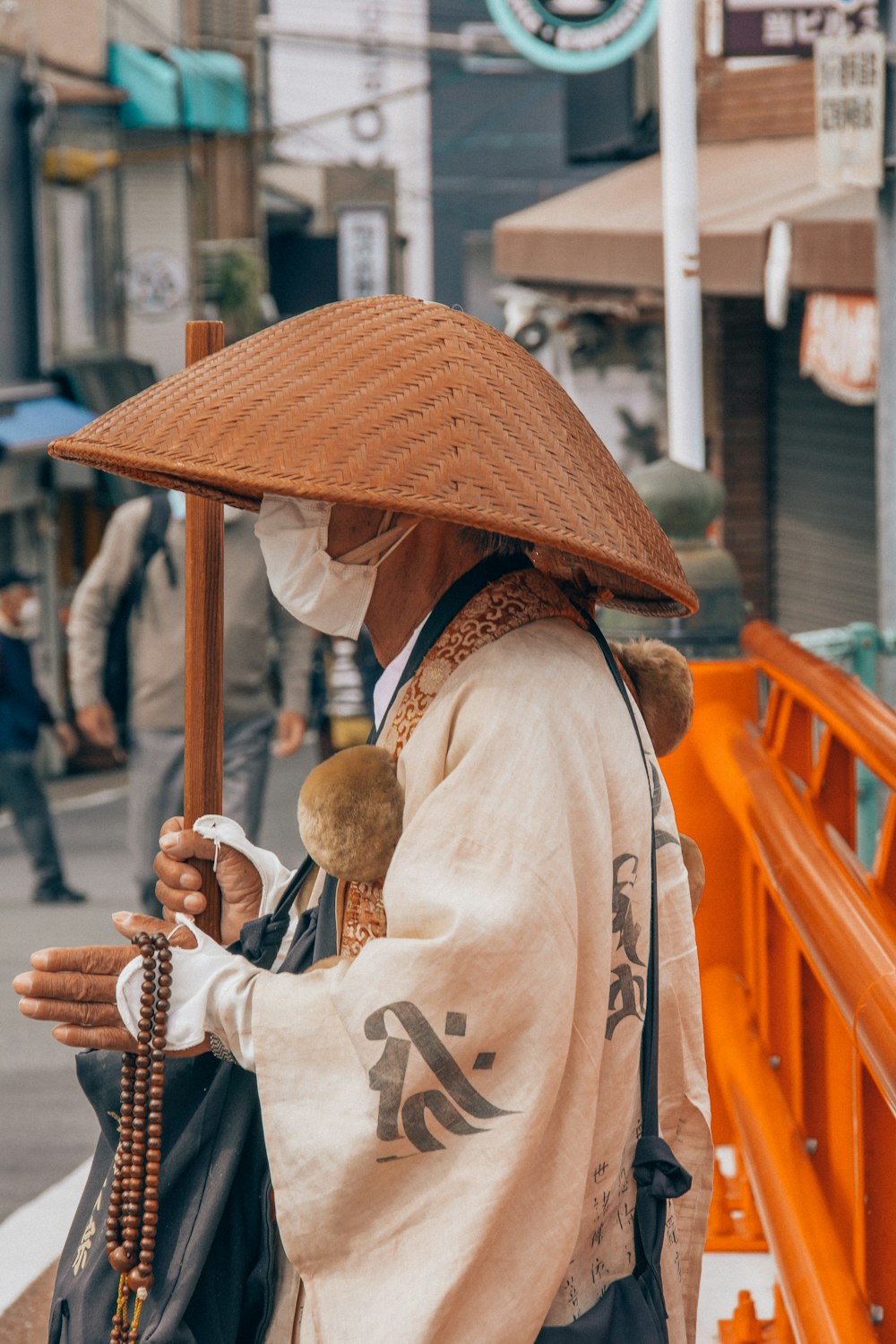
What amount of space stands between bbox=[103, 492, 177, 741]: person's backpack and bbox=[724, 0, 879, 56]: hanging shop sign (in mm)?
3112

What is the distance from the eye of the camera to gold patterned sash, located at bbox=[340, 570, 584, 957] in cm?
198

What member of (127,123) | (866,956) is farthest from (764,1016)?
(127,123)

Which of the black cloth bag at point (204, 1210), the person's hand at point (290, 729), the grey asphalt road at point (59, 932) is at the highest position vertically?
the black cloth bag at point (204, 1210)

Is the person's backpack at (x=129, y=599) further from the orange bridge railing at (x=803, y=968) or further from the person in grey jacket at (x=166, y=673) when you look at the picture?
the orange bridge railing at (x=803, y=968)

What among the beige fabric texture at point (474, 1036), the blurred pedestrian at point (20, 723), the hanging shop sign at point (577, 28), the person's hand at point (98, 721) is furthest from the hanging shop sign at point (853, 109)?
the hanging shop sign at point (577, 28)

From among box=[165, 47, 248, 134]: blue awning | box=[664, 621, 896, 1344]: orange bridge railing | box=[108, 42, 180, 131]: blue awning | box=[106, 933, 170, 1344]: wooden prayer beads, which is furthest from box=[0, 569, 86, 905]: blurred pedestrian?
box=[165, 47, 248, 134]: blue awning

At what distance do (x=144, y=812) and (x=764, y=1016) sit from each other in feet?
11.3

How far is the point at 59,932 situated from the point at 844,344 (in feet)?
15.1

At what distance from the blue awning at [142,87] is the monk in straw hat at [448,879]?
1744cm

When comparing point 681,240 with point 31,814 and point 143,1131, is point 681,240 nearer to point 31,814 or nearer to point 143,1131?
point 143,1131

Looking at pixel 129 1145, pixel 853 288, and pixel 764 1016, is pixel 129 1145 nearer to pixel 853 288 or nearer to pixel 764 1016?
pixel 764 1016

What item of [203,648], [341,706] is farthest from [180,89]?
[203,648]

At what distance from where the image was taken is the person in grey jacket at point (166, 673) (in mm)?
6320

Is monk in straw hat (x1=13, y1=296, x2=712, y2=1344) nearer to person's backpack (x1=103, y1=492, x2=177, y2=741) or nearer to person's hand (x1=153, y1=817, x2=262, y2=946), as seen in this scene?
person's hand (x1=153, y1=817, x2=262, y2=946)
